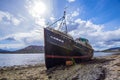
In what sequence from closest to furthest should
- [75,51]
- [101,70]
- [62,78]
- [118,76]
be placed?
1. [118,76]
2. [101,70]
3. [62,78]
4. [75,51]

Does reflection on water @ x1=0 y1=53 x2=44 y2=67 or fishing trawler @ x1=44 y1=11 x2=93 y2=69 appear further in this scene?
reflection on water @ x1=0 y1=53 x2=44 y2=67

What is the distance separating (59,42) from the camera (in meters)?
19.0

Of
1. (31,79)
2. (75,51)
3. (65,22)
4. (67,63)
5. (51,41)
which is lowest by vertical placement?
(31,79)

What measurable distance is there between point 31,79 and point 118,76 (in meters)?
7.56

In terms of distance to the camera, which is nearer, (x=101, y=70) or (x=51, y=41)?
(x=101, y=70)

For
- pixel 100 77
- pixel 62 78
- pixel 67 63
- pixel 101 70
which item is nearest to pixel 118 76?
pixel 100 77

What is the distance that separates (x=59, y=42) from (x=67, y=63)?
9.02 ft

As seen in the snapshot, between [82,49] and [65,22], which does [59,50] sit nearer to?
[82,49]

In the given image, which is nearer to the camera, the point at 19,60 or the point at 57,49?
the point at 57,49

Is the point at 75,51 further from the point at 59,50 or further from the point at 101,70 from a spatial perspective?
the point at 101,70

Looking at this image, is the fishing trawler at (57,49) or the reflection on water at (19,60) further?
the reflection on water at (19,60)

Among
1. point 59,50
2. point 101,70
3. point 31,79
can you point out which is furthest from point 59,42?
point 101,70

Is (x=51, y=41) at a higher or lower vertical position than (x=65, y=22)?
lower

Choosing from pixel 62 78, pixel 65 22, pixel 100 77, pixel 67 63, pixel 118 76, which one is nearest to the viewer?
pixel 118 76
